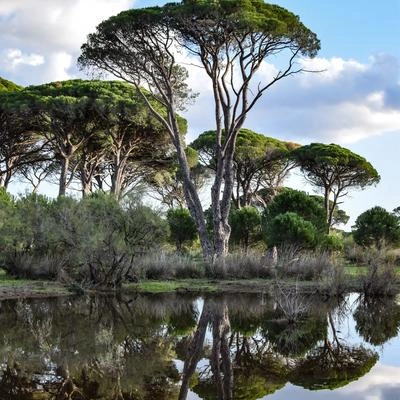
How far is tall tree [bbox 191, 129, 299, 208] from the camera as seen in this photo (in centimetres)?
3981

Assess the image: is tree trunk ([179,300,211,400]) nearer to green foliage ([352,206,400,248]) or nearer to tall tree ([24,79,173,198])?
tall tree ([24,79,173,198])

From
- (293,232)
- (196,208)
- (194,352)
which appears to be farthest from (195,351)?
(293,232)

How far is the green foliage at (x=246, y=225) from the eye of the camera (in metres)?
30.6

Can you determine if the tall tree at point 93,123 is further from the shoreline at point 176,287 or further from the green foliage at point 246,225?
the shoreline at point 176,287

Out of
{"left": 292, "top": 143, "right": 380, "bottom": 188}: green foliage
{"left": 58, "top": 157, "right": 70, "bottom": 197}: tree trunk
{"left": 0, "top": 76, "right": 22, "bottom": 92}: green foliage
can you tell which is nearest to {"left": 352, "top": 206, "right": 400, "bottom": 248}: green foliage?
{"left": 292, "top": 143, "right": 380, "bottom": 188}: green foliage

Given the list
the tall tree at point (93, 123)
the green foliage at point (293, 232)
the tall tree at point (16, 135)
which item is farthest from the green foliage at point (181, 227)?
Result: the green foliage at point (293, 232)

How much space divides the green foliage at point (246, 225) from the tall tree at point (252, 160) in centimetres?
900

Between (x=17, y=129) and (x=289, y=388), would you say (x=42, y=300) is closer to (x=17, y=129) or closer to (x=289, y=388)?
(x=289, y=388)

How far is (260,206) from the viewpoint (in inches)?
1863

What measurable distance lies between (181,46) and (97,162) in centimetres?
1270

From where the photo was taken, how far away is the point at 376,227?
32.5 m

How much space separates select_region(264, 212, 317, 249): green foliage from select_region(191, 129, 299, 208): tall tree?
1469cm

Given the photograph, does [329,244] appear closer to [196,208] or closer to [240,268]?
[196,208]

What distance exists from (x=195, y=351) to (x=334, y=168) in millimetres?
32321
